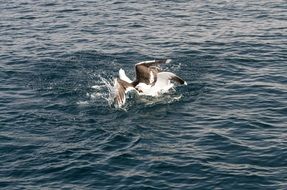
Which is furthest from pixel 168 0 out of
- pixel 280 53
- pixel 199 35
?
pixel 280 53

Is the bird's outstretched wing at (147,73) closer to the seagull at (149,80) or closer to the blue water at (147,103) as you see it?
the seagull at (149,80)

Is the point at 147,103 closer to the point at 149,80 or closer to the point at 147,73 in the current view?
the point at 149,80

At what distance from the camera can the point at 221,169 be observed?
19.2 metres

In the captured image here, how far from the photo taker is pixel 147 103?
2611cm

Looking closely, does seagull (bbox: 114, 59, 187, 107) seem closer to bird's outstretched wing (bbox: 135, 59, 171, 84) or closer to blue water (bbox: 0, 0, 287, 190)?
bird's outstretched wing (bbox: 135, 59, 171, 84)

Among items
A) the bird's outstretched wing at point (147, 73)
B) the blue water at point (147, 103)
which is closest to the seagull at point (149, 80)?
the bird's outstretched wing at point (147, 73)

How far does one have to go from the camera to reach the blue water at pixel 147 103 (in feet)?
63.7

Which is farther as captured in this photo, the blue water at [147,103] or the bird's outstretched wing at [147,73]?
the bird's outstretched wing at [147,73]

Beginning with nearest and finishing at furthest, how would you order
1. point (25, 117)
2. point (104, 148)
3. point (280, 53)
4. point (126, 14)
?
point (104, 148) < point (25, 117) < point (280, 53) < point (126, 14)

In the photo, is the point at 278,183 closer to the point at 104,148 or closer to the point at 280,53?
the point at 104,148

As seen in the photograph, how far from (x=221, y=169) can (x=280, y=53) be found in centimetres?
1488

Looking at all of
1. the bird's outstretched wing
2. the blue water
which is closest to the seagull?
the bird's outstretched wing

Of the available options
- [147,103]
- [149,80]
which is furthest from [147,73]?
[147,103]

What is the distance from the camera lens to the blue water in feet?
63.7
